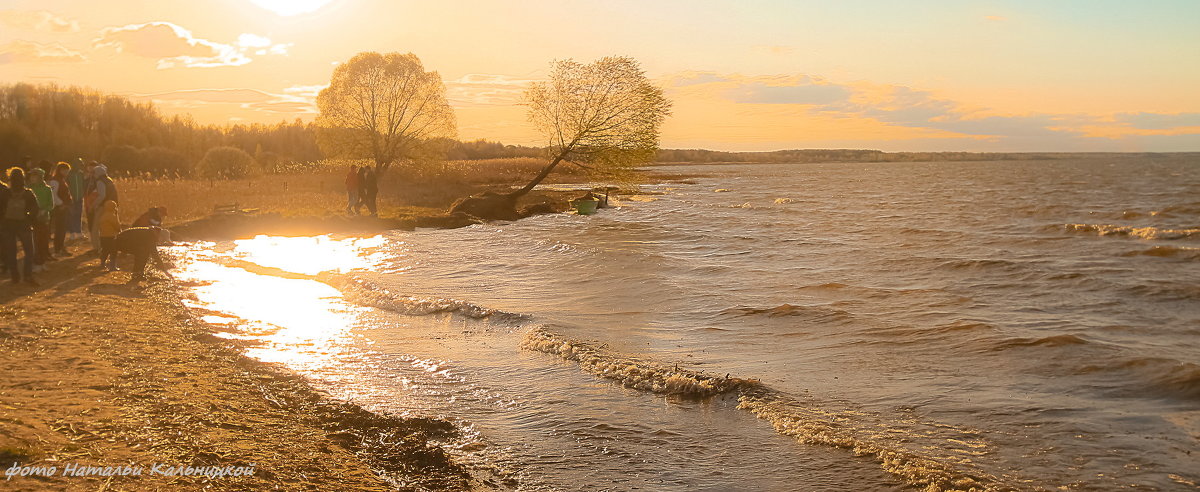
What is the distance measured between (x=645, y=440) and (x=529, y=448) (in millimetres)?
1104

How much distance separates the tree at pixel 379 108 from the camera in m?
42.8

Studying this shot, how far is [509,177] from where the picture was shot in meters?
66.6

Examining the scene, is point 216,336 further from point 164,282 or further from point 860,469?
point 860,469

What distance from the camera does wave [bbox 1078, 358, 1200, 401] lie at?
9.59m

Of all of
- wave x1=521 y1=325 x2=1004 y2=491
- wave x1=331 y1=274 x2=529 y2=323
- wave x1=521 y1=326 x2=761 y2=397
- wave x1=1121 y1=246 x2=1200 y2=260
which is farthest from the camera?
wave x1=1121 y1=246 x2=1200 y2=260

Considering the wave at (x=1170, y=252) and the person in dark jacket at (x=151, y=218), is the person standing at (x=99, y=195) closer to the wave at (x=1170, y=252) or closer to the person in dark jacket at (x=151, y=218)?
the person in dark jacket at (x=151, y=218)

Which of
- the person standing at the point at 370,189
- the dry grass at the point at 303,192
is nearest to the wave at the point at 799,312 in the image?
the dry grass at the point at 303,192

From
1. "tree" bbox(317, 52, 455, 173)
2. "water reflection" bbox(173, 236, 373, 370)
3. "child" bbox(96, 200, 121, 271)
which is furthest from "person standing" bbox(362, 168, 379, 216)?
"child" bbox(96, 200, 121, 271)

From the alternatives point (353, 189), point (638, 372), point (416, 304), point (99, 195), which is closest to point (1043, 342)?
point (638, 372)

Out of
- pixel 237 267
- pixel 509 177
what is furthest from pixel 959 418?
pixel 509 177

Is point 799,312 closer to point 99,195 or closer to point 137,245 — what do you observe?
point 137,245

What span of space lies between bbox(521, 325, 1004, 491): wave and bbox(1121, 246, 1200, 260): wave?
800 inches

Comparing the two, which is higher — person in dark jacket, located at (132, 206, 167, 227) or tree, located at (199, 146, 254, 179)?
tree, located at (199, 146, 254, 179)

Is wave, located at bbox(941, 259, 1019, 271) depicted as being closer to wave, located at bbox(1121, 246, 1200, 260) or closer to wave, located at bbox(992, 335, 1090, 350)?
wave, located at bbox(1121, 246, 1200, 260)
